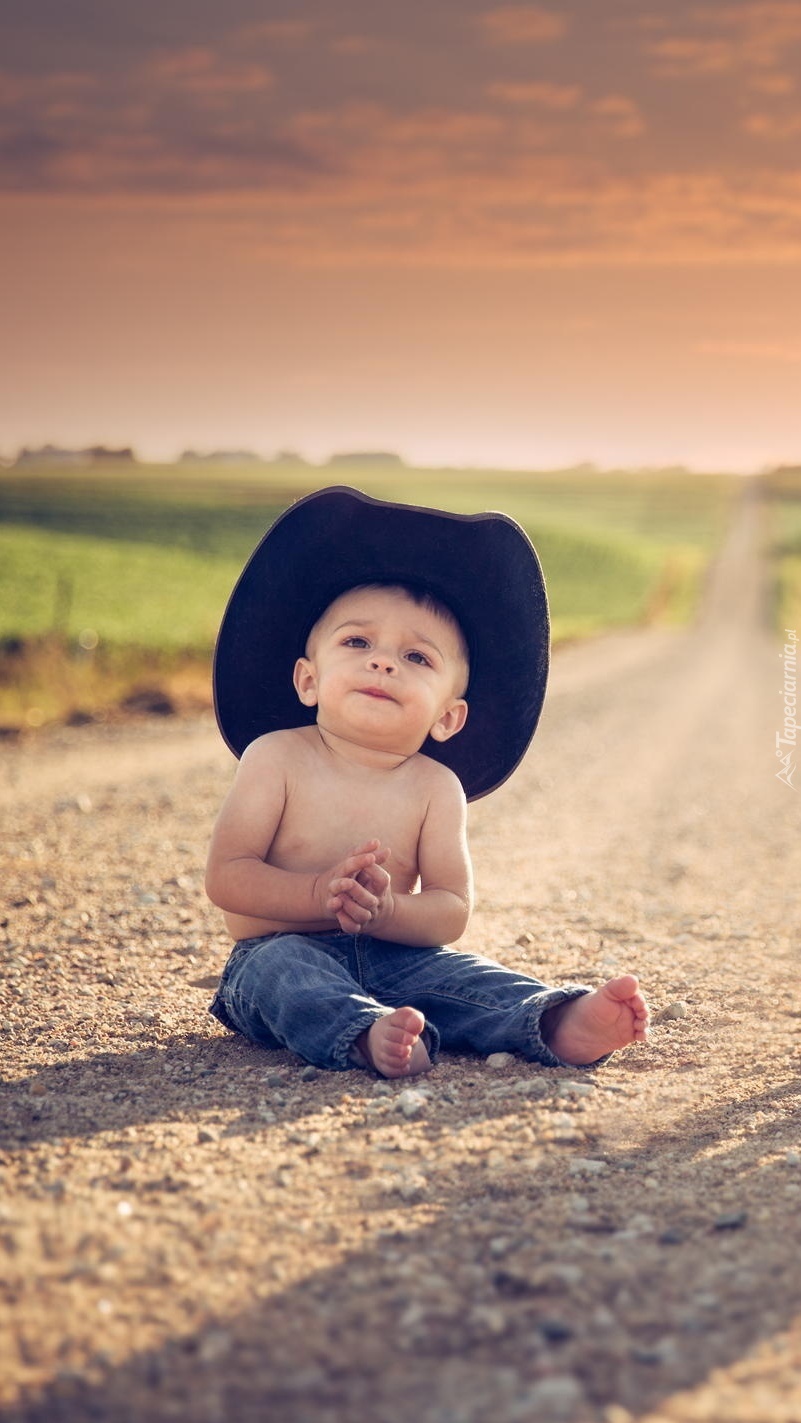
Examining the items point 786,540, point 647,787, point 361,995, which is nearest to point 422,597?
point 361,995

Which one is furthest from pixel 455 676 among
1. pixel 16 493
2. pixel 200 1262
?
pixel 16 493

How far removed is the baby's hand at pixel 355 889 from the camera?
350 centimetres

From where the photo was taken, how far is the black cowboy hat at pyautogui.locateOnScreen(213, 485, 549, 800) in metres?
3.99

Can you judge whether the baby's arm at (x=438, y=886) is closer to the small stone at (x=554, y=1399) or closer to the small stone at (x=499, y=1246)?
the small stone at (x=499, y=1246)

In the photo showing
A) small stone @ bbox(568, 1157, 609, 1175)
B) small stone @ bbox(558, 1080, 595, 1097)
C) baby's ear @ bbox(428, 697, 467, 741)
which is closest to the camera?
small stone @ bbox(568, 1157, 609, 1175)

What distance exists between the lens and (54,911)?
562 cm

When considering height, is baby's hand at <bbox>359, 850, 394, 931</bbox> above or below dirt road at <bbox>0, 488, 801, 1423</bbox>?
above

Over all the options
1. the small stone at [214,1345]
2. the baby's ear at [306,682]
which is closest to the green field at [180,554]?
the baby's ear at [306,682]

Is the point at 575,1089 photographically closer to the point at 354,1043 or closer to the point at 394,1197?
the point at 354,1043

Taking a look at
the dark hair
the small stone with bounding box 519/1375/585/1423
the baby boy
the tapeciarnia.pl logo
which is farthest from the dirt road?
the tapeciarnia.pl logo

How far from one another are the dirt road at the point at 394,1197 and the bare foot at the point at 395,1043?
2.5 inches

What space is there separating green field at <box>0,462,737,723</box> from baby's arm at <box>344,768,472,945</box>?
927 cm

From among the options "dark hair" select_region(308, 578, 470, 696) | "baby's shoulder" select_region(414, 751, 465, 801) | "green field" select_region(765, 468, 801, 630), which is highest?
"green field" select_region(765, 468, 801, 630)

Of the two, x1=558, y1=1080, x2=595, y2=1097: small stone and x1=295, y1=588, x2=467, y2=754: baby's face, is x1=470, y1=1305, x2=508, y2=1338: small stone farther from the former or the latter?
x1=295, y1=588, x2=467, y2=754: baby's face
